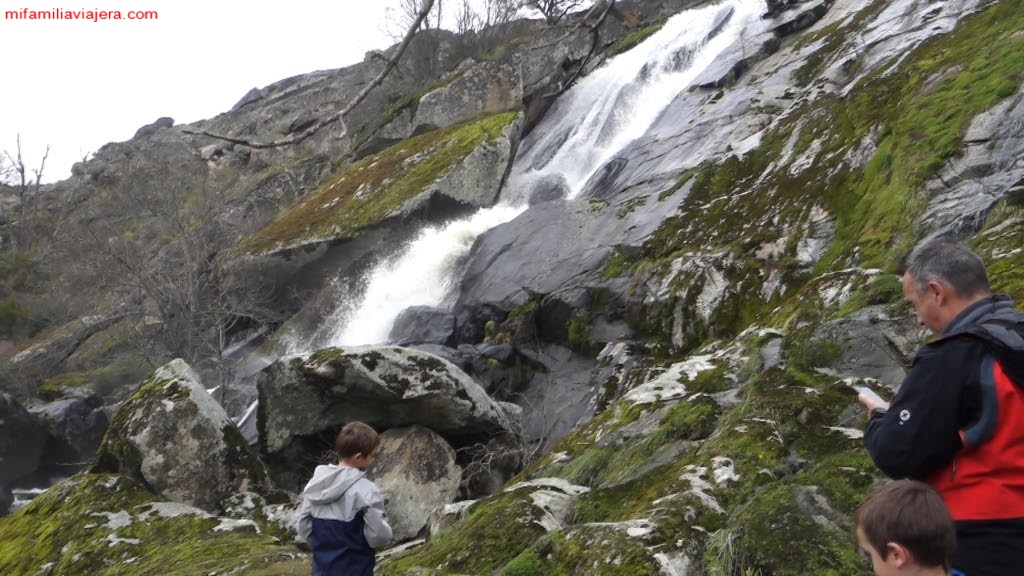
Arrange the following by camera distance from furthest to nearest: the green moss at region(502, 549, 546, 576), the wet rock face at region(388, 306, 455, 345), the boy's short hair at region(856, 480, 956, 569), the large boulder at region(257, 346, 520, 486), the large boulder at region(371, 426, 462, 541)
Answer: the wet rock face at region(388, 306, 455, 345), the large boulder at region(257, 346, 520, 486), the large boulder at region(371, 426, 462, 541), the green moss at region(502, 549, 546, 576), the boy's short hair at region(856, 480, 956, 569)

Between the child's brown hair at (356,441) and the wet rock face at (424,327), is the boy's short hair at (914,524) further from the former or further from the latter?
the wet rock face at (424,327)

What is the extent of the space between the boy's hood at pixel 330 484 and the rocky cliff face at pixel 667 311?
84cm

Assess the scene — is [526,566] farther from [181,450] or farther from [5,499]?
[5,499]

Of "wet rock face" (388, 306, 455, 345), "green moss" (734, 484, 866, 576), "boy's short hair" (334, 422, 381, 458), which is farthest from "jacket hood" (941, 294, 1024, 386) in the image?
"wet rock face" (388, 306, 455, 345)

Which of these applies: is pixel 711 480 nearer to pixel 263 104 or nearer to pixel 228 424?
pixel 228 424

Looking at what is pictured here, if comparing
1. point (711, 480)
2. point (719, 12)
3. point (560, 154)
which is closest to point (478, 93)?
point (560, 154)

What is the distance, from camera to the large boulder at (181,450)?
8844 mm

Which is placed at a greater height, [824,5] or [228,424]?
[824,5]

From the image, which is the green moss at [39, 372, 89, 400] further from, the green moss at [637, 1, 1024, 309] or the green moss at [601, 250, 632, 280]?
the green moss at [637, 1, 1024, 309]

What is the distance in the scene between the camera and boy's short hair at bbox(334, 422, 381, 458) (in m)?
3.99

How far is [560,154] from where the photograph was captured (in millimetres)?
22984

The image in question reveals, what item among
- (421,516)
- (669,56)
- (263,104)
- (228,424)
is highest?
(263,104)

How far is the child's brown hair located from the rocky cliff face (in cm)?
93

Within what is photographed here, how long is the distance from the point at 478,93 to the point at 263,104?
4218cm
